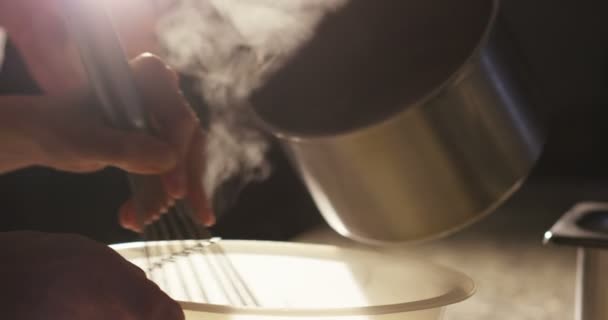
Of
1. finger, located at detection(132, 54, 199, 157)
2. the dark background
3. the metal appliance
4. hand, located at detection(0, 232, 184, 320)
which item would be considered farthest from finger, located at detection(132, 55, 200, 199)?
the dark background

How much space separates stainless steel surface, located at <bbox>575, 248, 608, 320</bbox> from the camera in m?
0.53

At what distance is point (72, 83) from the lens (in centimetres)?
46

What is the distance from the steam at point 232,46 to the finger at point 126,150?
136 millimetres

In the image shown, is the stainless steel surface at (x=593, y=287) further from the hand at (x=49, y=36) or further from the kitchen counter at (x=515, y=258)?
the hand at (x=49, y=36)

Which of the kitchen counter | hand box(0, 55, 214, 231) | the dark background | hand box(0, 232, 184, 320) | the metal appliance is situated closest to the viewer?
hand box(0, 232, 184, 320)

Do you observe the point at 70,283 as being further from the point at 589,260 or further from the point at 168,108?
the point at 589,260

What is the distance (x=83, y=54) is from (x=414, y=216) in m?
0.24

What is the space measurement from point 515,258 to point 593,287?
315mm

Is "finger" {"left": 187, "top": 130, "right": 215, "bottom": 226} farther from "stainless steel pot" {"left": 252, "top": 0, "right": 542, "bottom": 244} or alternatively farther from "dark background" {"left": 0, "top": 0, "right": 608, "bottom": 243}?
"dark background" {"left": 0, "top": 0, "right": 608, "bottom": 243}

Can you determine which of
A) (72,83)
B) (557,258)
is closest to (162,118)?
(72,83)

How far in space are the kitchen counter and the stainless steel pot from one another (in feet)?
0.25

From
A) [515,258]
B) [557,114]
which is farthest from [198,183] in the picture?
[557,114]

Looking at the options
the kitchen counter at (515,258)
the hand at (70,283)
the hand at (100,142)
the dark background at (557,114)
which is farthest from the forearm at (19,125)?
the dark background at (557,114)

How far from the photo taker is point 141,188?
47cm
